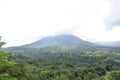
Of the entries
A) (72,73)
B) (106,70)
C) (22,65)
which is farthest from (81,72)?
(22,65)

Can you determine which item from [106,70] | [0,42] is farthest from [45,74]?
[0,42]

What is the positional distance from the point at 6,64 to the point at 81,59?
6507 inches

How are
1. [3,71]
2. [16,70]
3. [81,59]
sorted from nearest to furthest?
[3,71] < [16,70] < [81,59]

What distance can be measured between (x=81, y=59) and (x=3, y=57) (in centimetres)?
16523

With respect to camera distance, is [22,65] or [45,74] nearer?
[22,65]

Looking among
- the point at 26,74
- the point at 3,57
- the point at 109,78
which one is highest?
the point at 3,57

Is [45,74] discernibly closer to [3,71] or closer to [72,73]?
[72,73]

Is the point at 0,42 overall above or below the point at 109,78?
above

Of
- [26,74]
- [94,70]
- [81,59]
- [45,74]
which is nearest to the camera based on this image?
[26,74]

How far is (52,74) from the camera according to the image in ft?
304

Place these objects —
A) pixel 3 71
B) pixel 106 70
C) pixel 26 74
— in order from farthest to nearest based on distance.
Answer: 1. pixel 106 70
2. pixel 26 74
3. pixel 3 71

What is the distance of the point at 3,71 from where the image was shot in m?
15.6

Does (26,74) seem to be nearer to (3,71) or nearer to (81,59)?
(3,71)

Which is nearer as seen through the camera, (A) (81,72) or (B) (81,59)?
(A) (81,72)
